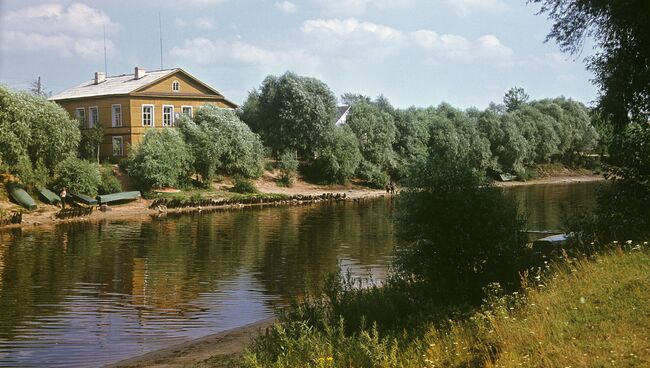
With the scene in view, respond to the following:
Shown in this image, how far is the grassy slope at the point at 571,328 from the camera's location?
7.84 meters

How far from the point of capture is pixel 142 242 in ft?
113

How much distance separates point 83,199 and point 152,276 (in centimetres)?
2734

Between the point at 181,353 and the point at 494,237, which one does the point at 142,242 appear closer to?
the point at 181,353

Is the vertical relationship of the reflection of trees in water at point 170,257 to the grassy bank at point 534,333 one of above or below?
below

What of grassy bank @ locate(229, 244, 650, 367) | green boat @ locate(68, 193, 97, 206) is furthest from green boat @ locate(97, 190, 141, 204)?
grassy bank @ locate(229, 244, 650, 367)

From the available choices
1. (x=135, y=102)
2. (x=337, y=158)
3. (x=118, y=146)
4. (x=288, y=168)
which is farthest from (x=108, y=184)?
(x=337, y=158)

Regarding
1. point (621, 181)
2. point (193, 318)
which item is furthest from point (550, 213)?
point (193, 318)

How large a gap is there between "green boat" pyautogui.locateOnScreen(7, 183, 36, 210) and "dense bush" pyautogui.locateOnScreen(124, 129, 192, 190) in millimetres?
11297

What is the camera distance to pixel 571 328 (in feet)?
28.8

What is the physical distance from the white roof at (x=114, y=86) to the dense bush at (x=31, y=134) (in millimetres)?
15923

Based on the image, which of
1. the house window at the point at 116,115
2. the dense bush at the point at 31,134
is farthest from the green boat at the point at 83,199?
the house window at the point at 116,115

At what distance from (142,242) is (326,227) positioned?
13.0 metres

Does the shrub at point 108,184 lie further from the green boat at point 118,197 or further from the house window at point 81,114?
the house window at point 81,114

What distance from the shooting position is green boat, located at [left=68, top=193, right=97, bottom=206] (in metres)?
49.2
